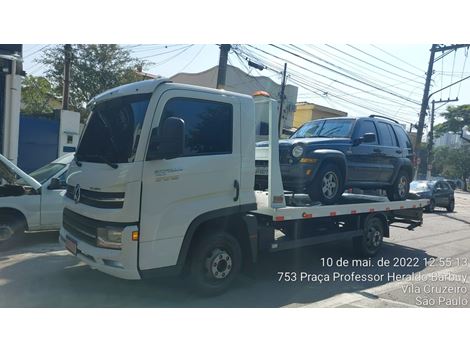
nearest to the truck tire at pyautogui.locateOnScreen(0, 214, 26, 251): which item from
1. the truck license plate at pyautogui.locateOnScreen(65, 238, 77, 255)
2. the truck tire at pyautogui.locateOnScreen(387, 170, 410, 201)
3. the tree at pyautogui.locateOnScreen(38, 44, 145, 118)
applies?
the truck license plate at pyautogui.locateOnScreen(65, 238, 77, 255)

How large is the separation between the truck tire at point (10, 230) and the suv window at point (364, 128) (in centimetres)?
620

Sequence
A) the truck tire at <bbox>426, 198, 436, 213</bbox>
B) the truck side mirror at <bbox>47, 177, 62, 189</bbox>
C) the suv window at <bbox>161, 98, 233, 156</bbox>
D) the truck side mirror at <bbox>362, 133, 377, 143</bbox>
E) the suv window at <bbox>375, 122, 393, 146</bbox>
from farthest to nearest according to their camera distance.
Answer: the truck tire at <bbox>426, 198, 436, 213</bbox>
the suv window at <bbox>375, 122, 393, 146</bbox>
the truck side mirror at <bbox>47, 177, 62, 189</bbox>
the truck side mirror at <bbox>362, 133, 377, 143</bbox>
the suv window at <bbox>161, 98, 233, 156</bbox>

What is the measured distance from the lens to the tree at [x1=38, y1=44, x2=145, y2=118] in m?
17.3

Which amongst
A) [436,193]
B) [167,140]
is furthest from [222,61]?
[436,193]

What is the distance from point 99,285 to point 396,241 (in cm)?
697

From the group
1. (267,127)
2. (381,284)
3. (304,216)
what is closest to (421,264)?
(381,284)

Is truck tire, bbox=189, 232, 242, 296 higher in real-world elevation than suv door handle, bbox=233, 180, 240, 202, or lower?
lower

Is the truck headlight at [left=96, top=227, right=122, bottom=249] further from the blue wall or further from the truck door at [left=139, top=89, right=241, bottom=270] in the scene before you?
the blue wall

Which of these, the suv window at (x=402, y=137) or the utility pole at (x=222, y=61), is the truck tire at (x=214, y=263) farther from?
the utility pole at (x=222, y=61)

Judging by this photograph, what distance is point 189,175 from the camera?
4.41 metres

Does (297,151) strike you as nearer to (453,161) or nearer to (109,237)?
(109,237)

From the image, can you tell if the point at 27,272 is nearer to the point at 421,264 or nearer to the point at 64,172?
the point at 64,172

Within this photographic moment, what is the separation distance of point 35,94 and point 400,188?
19.0 meters

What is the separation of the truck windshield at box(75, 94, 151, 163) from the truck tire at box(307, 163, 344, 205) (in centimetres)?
303
